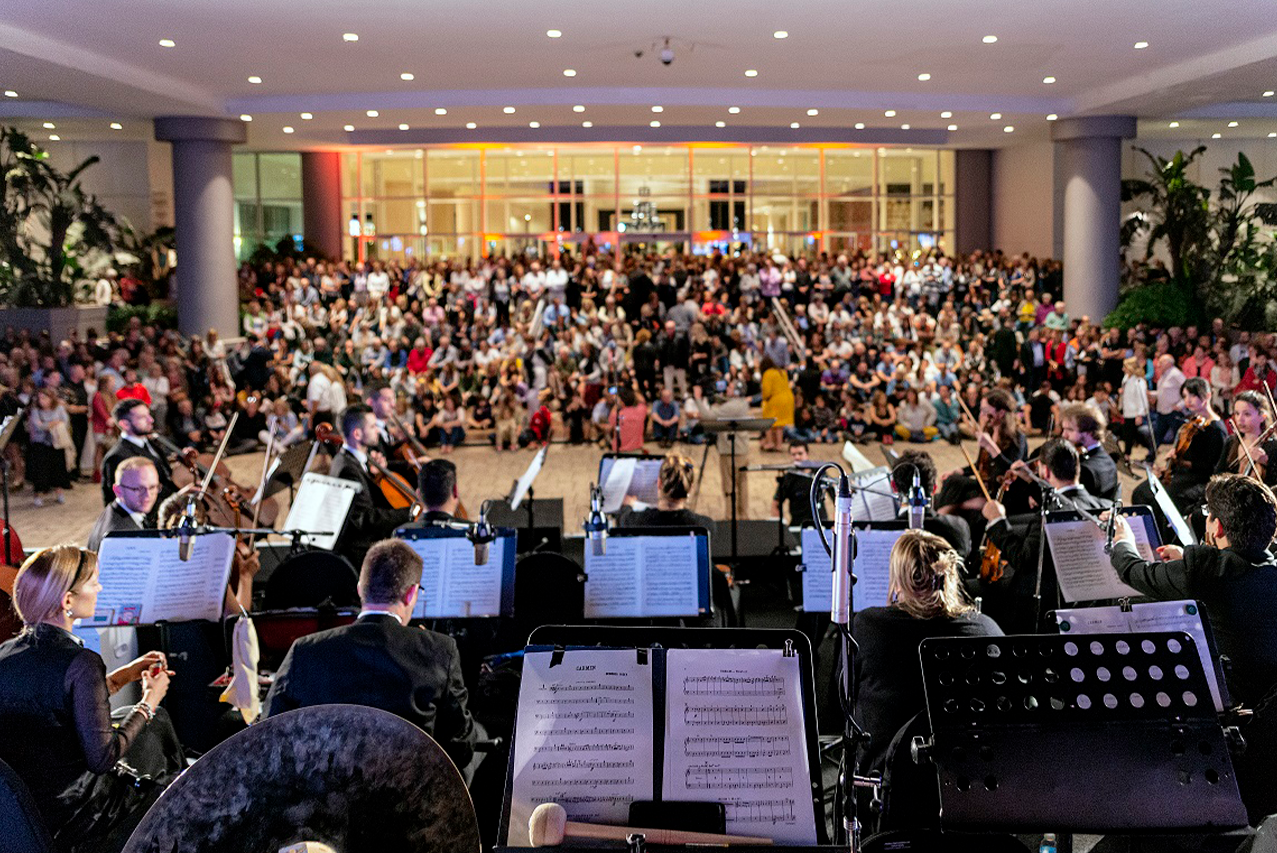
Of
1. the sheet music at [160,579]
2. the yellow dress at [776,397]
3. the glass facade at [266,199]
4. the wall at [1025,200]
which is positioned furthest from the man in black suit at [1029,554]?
the glass facade at [266,199]

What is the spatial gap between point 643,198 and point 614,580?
22.8 metres

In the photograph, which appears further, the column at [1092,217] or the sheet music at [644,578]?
the column at [1092,217]

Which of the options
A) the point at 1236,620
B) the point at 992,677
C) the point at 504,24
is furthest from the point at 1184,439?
the point at 504,24

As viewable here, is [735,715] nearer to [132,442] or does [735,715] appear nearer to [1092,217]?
[132,442]

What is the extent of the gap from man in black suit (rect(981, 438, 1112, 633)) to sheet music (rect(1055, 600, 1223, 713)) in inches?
66.0

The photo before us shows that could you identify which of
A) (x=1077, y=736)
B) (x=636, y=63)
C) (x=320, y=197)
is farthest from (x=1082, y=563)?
(x=320, y=197)

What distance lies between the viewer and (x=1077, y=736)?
277 cm

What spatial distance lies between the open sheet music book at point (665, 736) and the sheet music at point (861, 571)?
253cm

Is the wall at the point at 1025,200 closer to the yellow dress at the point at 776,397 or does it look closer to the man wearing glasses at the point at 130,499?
the yellow dress at the point at 776,397

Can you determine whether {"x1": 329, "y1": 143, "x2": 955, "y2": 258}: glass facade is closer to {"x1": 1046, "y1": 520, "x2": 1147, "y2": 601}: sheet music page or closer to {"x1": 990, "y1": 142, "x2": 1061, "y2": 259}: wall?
{"x1": 990, "y1": 142, "x2": 1061, "y2": 259}: wall

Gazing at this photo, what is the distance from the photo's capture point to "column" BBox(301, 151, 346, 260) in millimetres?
26438

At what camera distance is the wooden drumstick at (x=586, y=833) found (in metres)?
2.43

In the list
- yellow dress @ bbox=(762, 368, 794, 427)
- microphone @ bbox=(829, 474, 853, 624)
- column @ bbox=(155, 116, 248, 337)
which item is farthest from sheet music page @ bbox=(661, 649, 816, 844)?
column @ bbox=(155, 116, 248, 337)

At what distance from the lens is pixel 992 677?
2850 mm
